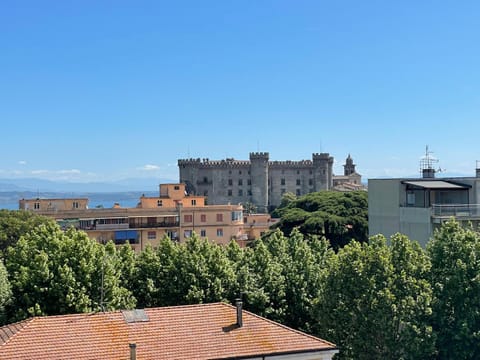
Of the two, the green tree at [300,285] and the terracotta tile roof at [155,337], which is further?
the green tree at [300,285]

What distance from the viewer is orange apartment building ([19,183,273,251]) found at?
72.2 meters

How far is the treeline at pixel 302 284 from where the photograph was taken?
26.7 metres

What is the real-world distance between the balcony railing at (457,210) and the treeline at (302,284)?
4421mm

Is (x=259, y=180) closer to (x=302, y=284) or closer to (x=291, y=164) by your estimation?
(x=291, y=164)

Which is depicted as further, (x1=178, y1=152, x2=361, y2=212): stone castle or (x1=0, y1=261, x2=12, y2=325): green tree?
(x1=178, y1=152, x2=361, y2=212): stone castle

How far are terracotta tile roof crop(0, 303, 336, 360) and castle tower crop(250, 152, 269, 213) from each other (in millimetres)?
121705

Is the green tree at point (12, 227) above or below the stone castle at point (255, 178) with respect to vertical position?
below

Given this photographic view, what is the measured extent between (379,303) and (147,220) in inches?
1938

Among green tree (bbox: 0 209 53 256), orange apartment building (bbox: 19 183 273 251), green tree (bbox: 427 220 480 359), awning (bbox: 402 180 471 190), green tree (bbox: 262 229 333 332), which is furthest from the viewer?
orange apartment building (bbox: 19 183 273 251)

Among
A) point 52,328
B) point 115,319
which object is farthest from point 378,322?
point 52,328

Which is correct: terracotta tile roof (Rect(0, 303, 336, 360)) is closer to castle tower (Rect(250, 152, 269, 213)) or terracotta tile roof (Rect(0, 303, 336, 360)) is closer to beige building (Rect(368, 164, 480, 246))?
beige building (Rect(368, 164, 480, 246))

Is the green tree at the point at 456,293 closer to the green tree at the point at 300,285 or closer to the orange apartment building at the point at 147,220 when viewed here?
the green tree at the point at 300,285

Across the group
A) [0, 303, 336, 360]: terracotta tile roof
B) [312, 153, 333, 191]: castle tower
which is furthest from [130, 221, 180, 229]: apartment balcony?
[312, 153, 333, 191]: castle tower

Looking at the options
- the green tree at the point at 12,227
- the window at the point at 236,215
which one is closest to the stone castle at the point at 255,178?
the window at the point at 236,215
